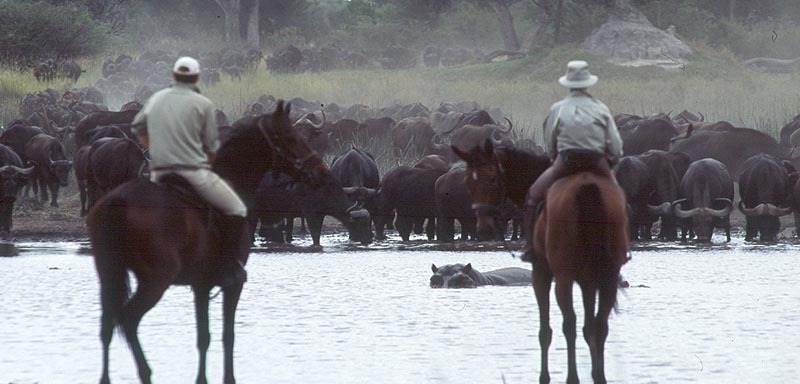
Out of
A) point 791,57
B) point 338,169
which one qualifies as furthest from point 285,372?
point 791,57

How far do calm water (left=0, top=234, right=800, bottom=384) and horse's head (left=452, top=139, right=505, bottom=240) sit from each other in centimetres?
102

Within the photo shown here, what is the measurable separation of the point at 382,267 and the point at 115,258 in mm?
12075

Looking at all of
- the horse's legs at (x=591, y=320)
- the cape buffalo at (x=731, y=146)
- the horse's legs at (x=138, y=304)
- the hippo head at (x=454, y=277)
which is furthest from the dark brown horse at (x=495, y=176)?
the cape buffalo at (x=731, y=146)

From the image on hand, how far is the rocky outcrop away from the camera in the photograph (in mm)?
57344

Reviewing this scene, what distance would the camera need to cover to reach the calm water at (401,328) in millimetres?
11062

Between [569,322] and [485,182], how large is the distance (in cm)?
106

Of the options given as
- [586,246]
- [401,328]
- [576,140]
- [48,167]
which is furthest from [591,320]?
[48,167]

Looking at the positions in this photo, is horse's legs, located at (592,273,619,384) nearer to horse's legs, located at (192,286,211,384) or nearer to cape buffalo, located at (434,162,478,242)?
horse's legs, located at (192,286,211,384)

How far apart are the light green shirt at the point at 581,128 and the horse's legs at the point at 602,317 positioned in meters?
0.74

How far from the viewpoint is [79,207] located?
31828 millimetres

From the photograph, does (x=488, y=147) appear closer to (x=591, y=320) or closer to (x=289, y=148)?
(x=289, y=148)

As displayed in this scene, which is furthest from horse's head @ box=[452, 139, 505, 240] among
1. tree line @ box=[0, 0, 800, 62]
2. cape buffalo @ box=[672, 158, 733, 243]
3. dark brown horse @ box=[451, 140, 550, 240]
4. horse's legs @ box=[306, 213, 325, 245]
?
tree line @ box=[0, 0, 800, 62]

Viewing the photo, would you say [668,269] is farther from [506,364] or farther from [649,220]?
[506,364]

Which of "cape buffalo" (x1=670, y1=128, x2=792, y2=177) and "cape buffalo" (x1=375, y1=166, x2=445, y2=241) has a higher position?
"cape buffalo" (x1=670, y1=128, x2=792, y2=177)
